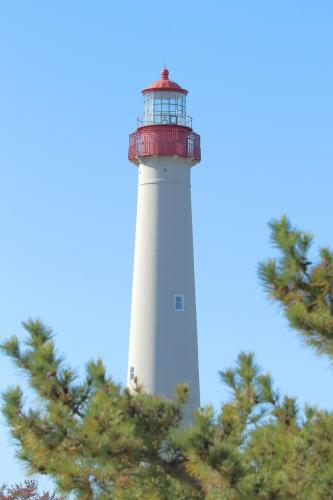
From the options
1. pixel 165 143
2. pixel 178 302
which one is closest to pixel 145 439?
pixel 178 302

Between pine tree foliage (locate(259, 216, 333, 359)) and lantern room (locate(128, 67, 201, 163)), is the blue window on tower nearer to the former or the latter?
lantern room (locate(128, 67, 201, 163))

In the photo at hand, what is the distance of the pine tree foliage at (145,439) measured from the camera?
17.3m

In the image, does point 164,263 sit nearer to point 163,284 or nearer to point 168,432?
point 163,284

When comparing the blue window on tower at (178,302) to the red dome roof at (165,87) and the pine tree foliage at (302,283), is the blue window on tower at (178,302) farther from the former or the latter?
the pine tree foliage at (302,283)

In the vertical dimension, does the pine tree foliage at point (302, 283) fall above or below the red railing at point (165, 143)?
below

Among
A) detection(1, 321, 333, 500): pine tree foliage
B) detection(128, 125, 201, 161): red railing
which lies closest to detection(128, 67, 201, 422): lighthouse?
detection(128, 125, 201, 161): red railing

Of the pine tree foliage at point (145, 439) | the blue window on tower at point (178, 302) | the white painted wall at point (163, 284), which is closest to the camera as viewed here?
the pine tree foliage at point (145, 439)

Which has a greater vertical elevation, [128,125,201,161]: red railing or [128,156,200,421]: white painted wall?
[128,125,201,161]: red railing

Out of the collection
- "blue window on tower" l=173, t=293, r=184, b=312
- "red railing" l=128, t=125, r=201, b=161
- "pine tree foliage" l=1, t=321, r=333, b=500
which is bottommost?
"pine tree foliage" l=1, t=321, r=333, b=500

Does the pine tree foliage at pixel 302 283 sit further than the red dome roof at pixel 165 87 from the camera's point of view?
No

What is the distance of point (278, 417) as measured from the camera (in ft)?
62.3

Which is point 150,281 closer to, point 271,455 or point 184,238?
point 184,238

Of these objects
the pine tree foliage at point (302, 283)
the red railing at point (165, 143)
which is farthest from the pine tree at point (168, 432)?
the red railing at point (165, 143)

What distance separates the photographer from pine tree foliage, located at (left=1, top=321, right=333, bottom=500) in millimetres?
17266
